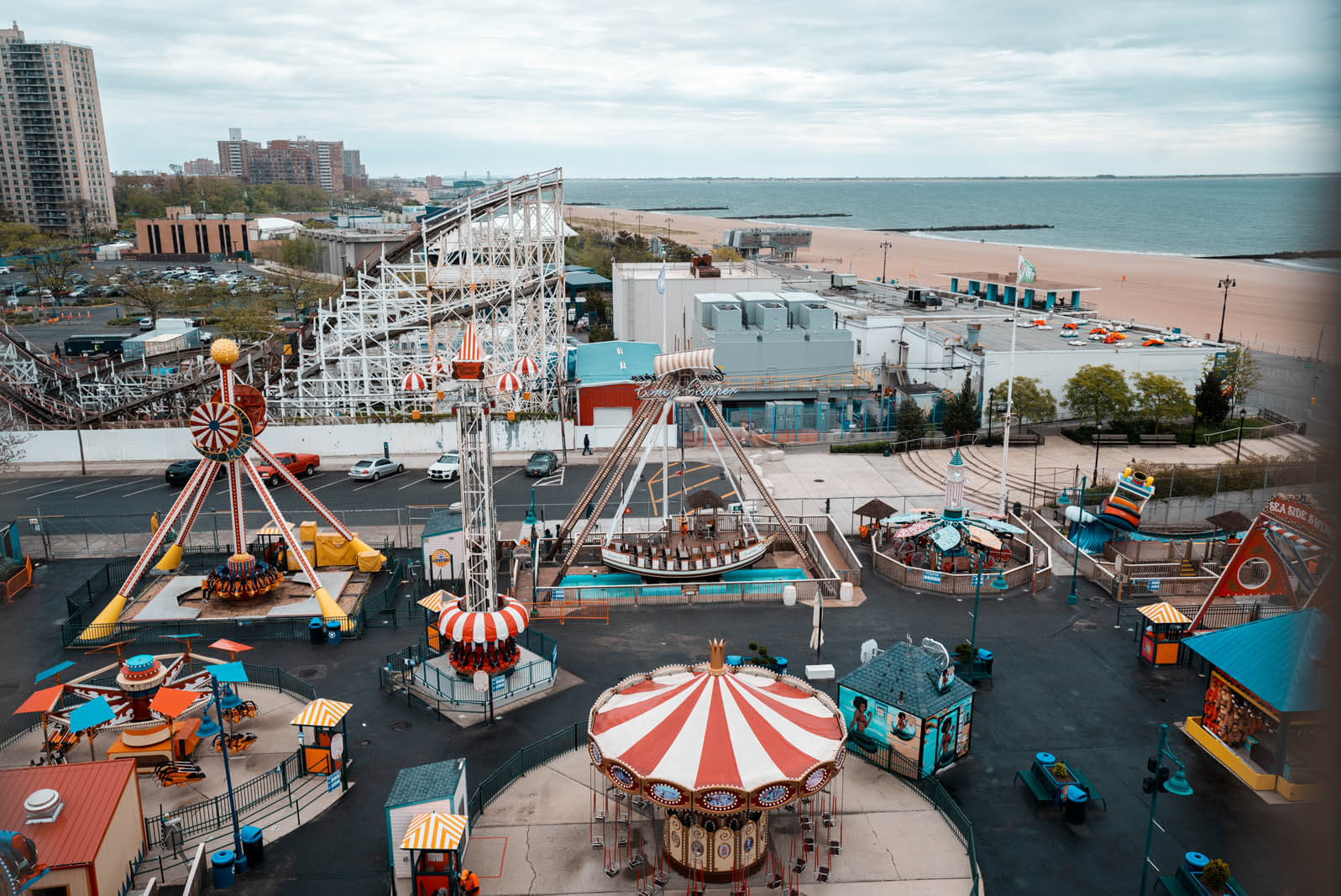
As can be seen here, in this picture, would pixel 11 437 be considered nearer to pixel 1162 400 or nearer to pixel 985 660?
pixel 985 660

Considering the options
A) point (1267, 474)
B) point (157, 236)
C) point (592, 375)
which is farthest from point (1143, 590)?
point (157, 236)

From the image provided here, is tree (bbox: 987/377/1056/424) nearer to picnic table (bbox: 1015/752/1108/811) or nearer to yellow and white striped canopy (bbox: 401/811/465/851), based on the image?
picnic table (bbox: 1015/752/1108/811)

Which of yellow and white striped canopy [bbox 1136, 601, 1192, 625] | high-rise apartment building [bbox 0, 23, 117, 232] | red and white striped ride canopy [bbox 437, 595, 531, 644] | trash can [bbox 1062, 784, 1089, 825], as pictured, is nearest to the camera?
trash can [bbox 1062, 784, 1089, 825]

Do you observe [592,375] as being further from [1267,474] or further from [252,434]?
[1267,474]

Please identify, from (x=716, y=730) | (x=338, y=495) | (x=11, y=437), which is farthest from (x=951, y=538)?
(x=11, y=437)

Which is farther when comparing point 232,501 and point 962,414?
point 962,414

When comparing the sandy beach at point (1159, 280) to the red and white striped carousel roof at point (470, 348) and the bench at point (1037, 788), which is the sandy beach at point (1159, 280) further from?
the red and white striped carousel roof at point (470, 348)

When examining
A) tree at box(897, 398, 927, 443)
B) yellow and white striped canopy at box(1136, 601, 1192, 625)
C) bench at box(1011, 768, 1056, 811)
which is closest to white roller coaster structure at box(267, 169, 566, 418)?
tree at box(897, 398, 927, 443)
